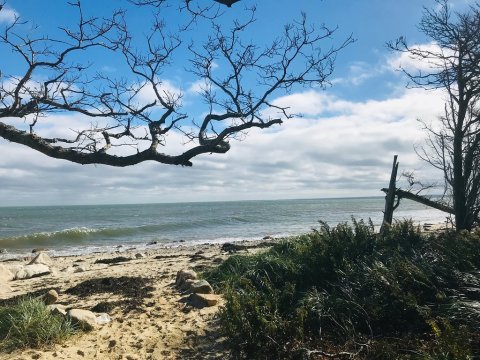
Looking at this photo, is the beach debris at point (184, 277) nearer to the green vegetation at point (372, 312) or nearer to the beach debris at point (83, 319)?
the beach debris at point (83, 319)

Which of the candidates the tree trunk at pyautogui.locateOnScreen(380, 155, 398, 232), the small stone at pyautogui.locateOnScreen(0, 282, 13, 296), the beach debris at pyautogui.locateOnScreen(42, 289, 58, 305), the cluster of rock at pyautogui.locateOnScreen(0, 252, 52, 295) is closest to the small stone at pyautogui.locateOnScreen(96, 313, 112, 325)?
the beach debris at pyautogui.locateOnScreen(42, 289, 58, 305)

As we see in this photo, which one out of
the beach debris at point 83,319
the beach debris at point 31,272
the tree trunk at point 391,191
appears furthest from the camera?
the tree trunk at point 391,191

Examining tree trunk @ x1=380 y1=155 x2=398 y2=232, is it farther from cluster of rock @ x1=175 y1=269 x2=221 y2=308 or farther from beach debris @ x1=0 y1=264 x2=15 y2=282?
beach debris @ x1=0 y1=264 x2=15 y2=282

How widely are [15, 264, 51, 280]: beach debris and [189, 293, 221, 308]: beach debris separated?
278 inches

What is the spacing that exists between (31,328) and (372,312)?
3.66 metres

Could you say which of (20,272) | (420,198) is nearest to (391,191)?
(420,198)

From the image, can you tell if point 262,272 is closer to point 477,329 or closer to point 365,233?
point 365,233

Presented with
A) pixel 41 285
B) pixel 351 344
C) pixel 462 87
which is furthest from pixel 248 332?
pixel 462 87

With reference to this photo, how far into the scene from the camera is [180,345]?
4.72 meters

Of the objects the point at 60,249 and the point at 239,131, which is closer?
the point at 239,131

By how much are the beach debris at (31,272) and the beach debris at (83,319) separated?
6.90m

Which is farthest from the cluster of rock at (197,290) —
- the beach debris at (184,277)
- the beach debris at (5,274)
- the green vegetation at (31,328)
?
the beach debris at (5,274)

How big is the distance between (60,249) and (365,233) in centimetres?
1911

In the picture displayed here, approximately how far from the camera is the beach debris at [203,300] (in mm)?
6066
